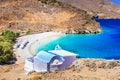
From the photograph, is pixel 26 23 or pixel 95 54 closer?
pixel 95 54

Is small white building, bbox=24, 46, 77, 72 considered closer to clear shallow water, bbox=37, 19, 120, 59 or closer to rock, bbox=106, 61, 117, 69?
rock, bbox=106, 61, 117, 69

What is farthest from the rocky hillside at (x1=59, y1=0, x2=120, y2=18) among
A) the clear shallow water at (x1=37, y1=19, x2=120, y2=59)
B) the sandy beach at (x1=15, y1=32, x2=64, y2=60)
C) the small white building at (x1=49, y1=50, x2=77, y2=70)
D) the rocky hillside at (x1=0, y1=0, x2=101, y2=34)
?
the small white building at (x1=49, y1=50, x2=77, y2=70)

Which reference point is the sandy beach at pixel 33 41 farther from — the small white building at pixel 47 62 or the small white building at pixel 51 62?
the small white building at pixel 47 62

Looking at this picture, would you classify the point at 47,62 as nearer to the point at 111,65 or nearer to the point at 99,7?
the point at 111,65

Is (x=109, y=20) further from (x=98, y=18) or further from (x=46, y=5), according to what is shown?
(x=46, y=5)

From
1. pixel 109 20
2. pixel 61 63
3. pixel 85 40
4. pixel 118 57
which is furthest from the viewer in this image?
pixel 109 20

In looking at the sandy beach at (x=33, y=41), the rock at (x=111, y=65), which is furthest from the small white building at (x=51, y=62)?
the sandy beach at (x=33, y=41)

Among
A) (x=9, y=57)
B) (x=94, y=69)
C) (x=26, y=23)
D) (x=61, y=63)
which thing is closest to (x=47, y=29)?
(x=26, y=23)
